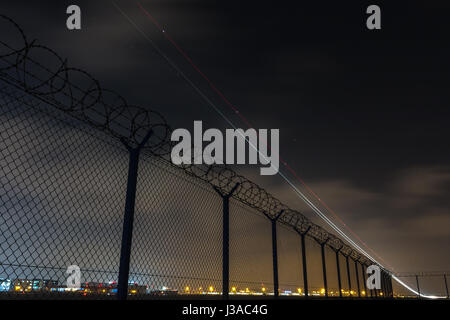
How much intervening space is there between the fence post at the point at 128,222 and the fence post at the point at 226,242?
3173 mm

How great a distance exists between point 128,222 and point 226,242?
11.6ft

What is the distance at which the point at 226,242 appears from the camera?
27.6 ft

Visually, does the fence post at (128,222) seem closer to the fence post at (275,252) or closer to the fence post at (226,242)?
the fence post at (226,242)

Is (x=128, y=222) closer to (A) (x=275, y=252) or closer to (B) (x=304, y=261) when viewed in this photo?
(A) (x=275, y=252)

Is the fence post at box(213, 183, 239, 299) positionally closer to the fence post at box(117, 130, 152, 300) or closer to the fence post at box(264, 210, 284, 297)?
the fence post at box(264, 210, 284, 297)

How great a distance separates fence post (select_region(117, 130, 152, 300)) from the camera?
5148 mm

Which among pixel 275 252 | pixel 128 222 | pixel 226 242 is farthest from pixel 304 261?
pixel 128 222

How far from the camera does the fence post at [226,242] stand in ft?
26.6

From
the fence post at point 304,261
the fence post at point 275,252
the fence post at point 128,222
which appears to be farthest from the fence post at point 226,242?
the fence post at point 304,261

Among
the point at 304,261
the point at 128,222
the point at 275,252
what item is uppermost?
the point at 128,222
